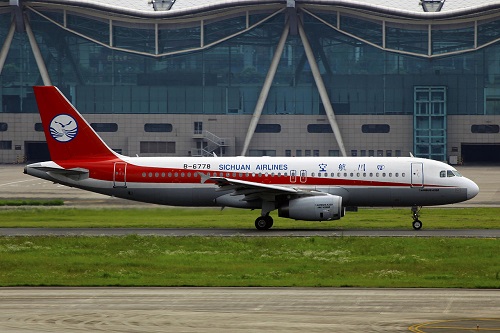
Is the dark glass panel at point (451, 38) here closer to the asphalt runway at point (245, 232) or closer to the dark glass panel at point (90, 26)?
the dark glass panel at point (90, 26)

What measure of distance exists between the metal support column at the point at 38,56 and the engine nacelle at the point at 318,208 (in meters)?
90.9

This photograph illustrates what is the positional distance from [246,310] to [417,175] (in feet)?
90.2

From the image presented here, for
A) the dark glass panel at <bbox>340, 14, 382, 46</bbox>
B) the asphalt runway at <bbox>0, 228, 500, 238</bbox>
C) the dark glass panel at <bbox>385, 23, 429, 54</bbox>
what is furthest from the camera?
the dark glass panel at <bbox>340, 14, 382, 46</bbox>

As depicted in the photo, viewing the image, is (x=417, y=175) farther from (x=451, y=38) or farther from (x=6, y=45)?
(x=6, y=45)

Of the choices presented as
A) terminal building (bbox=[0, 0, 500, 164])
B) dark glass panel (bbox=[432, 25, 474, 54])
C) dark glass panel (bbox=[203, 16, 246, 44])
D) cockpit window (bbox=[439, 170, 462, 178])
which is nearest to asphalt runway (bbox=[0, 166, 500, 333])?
cockpit window (bbox=[439, 170, 462, 178])

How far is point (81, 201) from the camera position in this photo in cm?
7669

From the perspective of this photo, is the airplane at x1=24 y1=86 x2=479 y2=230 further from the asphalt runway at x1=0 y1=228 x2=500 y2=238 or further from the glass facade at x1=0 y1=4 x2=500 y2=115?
the glass facade at x1=0 y1=4 x2=500 y2=115

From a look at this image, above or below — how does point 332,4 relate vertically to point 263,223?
above

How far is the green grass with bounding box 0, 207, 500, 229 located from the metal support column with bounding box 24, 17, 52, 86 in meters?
72.2

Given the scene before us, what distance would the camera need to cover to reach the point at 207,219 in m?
61.1

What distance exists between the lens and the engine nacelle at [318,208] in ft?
171

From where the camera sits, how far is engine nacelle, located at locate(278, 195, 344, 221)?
5216 centimetres

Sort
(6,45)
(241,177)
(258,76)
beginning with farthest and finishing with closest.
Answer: (6,45) < (258,76) < (241,177)

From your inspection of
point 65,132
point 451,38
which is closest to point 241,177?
point 65,132
